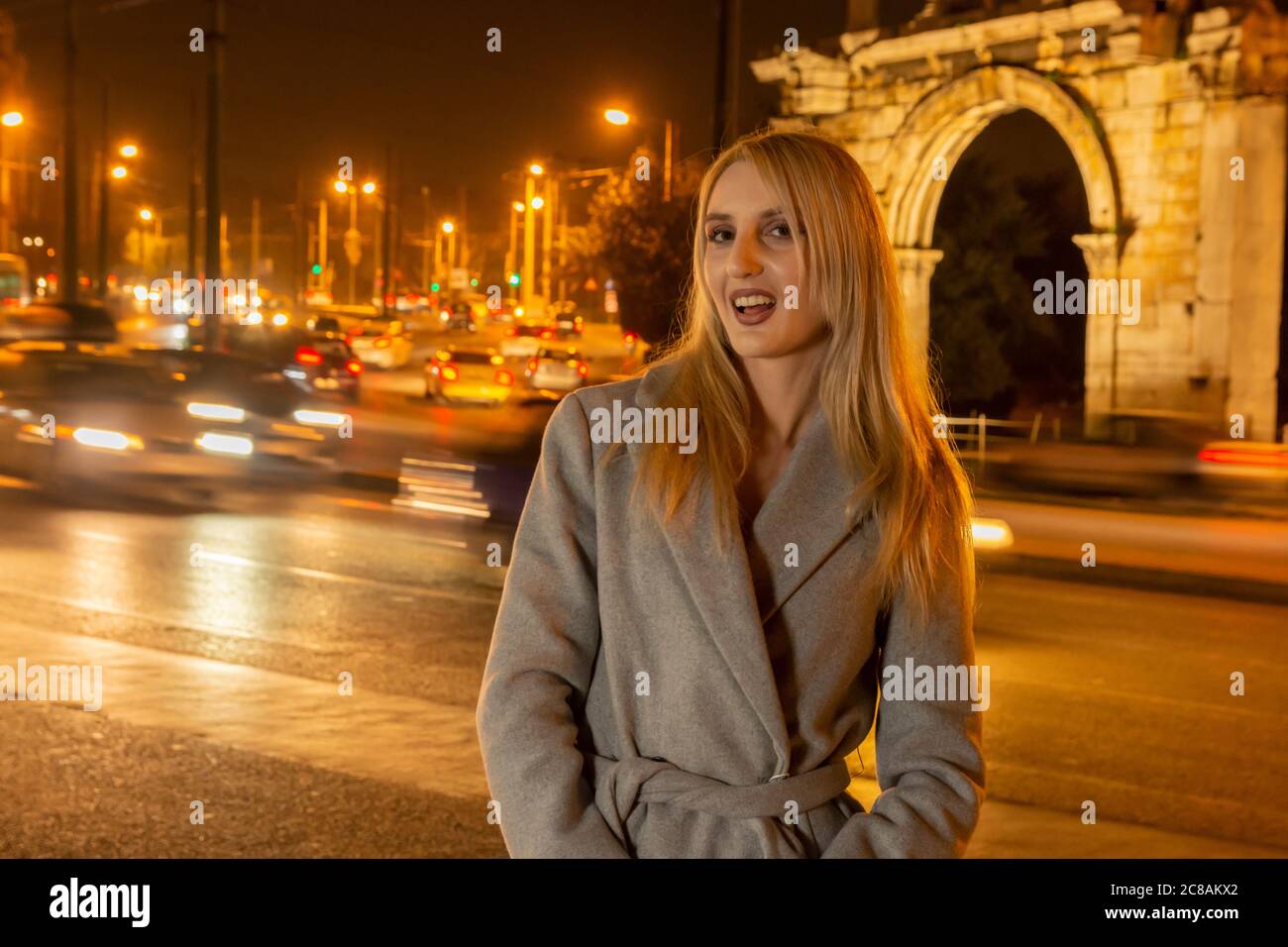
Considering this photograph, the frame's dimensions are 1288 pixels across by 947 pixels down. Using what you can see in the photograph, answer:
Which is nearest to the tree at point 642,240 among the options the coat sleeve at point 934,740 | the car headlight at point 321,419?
the car headlight at point 321,419

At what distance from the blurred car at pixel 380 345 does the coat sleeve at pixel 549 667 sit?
5070 centimetres

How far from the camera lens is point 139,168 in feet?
329

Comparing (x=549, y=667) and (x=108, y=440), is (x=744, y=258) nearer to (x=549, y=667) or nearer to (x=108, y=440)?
(x=549, y=667)

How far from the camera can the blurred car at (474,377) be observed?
36375 millimetres

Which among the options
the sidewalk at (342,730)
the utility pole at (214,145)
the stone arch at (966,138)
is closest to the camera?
the sidewalk at (342,730)

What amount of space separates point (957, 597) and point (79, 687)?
6524 mm

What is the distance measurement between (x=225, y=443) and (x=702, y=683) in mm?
18198

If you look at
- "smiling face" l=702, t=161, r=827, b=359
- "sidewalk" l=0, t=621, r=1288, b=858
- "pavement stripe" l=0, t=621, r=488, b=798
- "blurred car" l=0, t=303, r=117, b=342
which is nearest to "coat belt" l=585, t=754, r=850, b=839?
"smiling face" l=702, t=161, r=827, b=359

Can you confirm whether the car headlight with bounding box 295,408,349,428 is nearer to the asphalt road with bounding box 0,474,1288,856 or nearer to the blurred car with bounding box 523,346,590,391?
the asphalt road with bounding box 0,474,1288,856

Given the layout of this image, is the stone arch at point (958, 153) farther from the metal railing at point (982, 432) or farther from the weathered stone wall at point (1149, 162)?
the metal railing at point (982, 432)

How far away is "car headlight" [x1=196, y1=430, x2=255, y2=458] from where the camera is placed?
1969 centimetres

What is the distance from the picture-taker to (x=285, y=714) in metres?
7.71

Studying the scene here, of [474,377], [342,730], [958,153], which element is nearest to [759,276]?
[342,730]

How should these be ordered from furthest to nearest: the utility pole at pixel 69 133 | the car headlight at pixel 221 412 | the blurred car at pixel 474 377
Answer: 1. the blurred car at pixel 474 377
2. the utility pole at pixel 69 133
3. the car headlight at pixel 221 412
